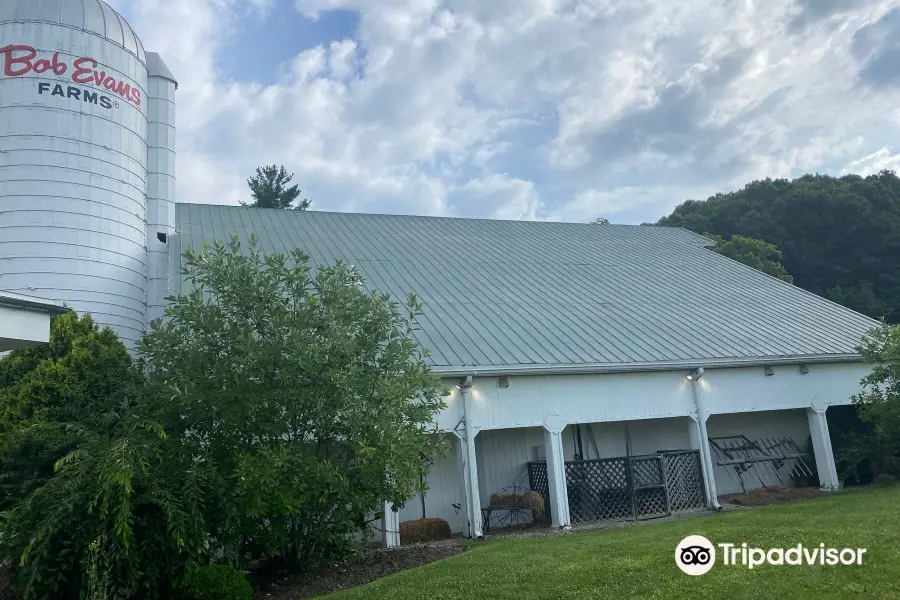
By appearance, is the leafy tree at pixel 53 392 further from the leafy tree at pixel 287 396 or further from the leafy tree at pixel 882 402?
the leafy tree at pixel 882 402

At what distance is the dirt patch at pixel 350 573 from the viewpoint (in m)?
8.48

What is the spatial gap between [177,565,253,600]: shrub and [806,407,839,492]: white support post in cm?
1282

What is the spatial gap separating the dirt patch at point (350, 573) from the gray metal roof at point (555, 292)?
3267 millimetres

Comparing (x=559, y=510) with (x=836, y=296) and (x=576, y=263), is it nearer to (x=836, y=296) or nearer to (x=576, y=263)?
(x=576, y=263)

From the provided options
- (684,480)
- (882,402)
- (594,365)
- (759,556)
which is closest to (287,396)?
(759,556)

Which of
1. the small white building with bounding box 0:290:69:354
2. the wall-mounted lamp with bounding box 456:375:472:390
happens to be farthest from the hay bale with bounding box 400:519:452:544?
the small white building with bounding box 0:290:69:354

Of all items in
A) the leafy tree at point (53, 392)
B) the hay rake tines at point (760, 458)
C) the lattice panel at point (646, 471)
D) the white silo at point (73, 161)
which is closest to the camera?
the leafy tree at point (53, 392)

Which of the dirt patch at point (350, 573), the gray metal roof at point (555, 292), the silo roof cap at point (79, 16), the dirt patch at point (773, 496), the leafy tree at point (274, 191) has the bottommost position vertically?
the dirt patch at point (350, 573)

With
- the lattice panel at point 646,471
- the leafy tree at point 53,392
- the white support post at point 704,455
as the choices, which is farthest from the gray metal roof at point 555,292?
the leafy tree at point 53,392

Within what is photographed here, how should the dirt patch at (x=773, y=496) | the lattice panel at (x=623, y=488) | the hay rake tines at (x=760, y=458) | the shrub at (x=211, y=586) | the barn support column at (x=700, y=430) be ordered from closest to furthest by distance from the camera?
1. the shrub at (x=211, y=586)
2. the lattice panel at (x=623, y=488)
3. the barn support column at (x=700, y=430)
4. the dirt patch at (x=773, y=496)
5. the hay rake tines at (x=760, y=458)

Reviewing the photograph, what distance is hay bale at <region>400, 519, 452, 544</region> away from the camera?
1232 cm

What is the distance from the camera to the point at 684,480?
44.6 ft

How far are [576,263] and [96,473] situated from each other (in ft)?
49.8

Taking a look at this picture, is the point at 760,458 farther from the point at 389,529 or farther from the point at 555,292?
the point at 389,529
